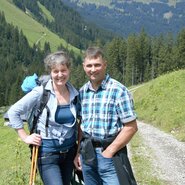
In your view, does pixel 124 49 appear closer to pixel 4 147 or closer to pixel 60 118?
pixel 4 147

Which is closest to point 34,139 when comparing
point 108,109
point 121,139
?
point 108,109

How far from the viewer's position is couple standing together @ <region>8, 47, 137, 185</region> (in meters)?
6.70

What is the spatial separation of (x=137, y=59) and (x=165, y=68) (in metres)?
12.1

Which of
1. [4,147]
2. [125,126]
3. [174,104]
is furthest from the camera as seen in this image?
[4,147]

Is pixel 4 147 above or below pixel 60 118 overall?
below

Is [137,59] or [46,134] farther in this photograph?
[137,59]

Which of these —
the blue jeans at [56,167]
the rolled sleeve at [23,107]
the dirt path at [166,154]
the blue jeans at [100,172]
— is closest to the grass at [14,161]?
the blue jeans at [56,167]

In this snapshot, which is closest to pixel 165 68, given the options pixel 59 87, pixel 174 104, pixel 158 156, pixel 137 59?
pixel 137 59

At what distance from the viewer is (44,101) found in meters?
6.96

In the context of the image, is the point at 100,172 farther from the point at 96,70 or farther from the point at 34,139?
the point at 96,70

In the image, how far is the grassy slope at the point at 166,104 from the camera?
2231 centimetres

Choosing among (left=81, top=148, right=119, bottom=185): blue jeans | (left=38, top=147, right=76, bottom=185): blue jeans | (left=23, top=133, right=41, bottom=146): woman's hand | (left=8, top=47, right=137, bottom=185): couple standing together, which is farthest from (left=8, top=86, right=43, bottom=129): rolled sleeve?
(left=81, top=148, right=119, bottom=185): blue jeans

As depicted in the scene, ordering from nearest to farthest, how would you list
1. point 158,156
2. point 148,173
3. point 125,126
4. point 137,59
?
point 125,126
point 148,173
point 158,156
point 137,59

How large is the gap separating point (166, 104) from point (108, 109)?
1990 centimetres
